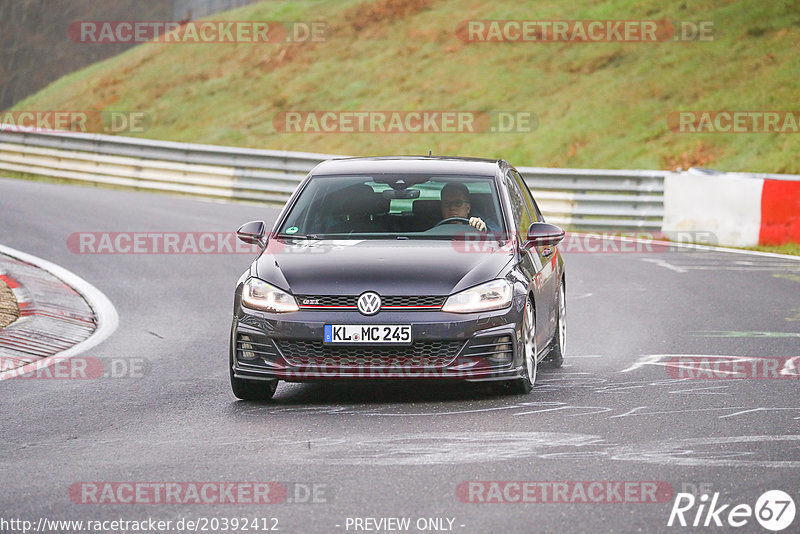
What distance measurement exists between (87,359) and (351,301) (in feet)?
10.4

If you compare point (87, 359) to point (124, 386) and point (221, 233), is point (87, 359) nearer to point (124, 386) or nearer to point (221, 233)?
point (124, 386)

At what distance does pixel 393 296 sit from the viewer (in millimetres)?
8391

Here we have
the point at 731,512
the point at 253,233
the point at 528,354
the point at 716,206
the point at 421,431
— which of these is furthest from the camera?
the point at 716,206

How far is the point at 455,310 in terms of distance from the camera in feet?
27.7

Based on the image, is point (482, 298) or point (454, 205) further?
point (454, 205)

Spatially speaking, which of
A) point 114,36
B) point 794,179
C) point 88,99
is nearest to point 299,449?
point 794,179

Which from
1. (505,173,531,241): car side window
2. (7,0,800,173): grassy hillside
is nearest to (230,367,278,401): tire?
(505,173,531,241): car side window

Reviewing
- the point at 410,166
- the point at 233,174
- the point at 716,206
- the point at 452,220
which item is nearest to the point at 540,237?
the point at 452,220

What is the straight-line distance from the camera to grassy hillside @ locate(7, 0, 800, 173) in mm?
32594

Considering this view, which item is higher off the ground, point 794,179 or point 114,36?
point 114,36

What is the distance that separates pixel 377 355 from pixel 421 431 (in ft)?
2.53

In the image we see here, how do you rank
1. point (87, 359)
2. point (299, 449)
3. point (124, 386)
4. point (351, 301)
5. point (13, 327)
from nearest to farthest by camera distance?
point (299, 449)
point (351, 301)
point (124, 386)
point (87, 359)
point (13, 327)

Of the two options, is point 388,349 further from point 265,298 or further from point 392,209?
point 392,209

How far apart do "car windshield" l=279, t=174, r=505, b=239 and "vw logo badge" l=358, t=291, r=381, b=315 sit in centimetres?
103
